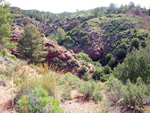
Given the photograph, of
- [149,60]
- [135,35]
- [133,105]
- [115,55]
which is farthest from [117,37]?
[133,105]

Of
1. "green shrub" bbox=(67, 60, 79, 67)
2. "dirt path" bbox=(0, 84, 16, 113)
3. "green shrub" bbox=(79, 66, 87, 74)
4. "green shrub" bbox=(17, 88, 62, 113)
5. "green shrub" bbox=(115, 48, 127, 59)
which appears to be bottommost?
"green shrub" bbox=(79, 66, 87, 74)

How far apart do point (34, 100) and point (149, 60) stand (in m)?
7.02

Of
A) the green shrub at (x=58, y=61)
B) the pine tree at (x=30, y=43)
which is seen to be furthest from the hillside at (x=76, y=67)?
the green shrub at (x=58, y=61)

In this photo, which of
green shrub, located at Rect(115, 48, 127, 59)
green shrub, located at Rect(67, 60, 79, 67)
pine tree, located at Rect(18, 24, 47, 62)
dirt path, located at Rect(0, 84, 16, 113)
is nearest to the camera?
dirt path, located at Rect(0, 84, 16, 113)

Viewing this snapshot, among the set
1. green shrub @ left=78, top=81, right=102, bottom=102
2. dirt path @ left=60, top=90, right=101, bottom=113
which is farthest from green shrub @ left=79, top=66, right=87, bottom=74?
dirt path @ left=60, top=90, right=101, bottom=113

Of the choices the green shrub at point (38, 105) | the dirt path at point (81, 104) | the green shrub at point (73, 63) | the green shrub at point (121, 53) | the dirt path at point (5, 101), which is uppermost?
the green shrub at point (38, 105)

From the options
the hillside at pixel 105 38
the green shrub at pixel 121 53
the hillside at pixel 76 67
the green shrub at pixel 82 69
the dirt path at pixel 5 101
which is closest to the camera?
the dirt path at pixel 5 101

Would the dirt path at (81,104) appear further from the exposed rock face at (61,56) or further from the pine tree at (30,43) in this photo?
the exposed rock face at (61,56)

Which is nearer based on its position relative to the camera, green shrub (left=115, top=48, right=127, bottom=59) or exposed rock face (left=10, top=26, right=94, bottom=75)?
exposed rock face (left=10, top=26, right=94, bottom=75)

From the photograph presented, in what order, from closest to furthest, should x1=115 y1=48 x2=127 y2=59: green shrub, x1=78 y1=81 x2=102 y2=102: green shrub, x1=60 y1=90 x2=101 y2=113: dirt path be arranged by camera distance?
x1=60 y1=90 x2=101 y2=113: dirt path, x1=78 y1=81 x2=102 y2=102: green shrub, x1=115 y1=48 x2=127 y2=59: green shrub

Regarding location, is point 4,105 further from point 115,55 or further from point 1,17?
point 115,55

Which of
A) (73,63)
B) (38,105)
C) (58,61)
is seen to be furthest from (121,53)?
(38,105)

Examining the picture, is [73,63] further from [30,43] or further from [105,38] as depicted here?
[105,38]

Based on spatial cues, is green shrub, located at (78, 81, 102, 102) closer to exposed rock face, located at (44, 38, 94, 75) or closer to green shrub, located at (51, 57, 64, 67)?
exposed rock face, located at (44, 38, 94, 75)
